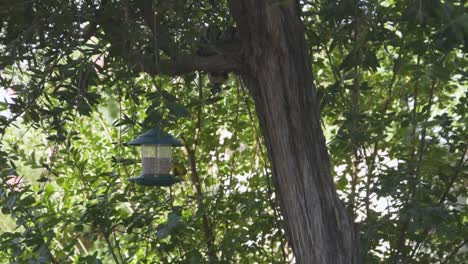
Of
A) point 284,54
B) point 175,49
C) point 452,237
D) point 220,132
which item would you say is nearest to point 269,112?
point 284,54

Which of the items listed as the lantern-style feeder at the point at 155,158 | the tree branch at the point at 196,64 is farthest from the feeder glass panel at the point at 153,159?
the tree branch at the point at 196,64

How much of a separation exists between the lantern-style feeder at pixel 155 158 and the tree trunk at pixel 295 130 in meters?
0.83

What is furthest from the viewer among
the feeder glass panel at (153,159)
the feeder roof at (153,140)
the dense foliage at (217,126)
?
the feeder glass panel at (153,159)

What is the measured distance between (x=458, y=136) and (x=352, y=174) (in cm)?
64

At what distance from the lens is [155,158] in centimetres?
335

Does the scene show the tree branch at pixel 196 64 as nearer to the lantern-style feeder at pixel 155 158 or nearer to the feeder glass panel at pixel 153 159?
the lantern-style feeder at pixel 155 158

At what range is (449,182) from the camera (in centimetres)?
308

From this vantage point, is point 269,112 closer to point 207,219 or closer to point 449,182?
point 449,182

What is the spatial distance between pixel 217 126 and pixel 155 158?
498 mm

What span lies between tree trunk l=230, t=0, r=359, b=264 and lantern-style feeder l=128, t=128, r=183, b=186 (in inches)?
32.6

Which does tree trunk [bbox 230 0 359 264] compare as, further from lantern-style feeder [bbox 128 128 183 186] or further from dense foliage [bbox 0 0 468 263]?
lantern-style feeder [bbox 128 128 183 186]

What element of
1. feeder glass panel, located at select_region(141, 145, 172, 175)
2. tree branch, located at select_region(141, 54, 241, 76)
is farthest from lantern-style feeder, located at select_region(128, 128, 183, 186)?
tree branch, located at select_region(141, 54, 241, 76)

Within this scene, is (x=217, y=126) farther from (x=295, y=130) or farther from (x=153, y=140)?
(x=295, y=130)

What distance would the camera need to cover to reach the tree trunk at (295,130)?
2.34 metres
